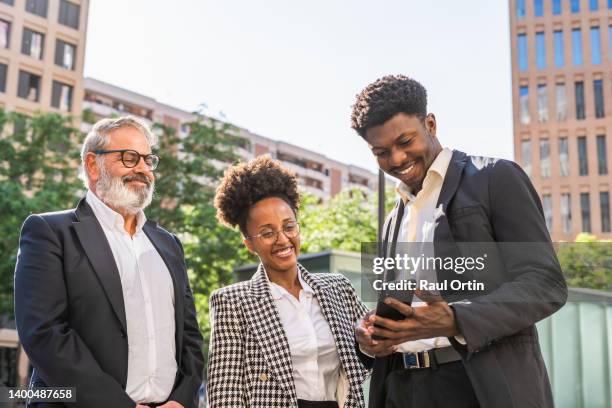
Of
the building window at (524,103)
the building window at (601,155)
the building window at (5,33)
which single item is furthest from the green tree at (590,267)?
the building window at (524,103)

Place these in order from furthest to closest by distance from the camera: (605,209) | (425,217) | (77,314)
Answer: (605,209) → (77,314) → (425,217)

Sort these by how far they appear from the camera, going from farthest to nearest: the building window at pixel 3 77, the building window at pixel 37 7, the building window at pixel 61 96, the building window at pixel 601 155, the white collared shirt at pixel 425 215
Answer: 1. the building window at pixel 601 155
2. the building window at pixel 61 96
3. the building window at pixel 37 7
4. the building window at pixel 3 77
5. the white collared shirt at pixel 425 215

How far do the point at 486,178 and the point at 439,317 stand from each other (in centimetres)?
57

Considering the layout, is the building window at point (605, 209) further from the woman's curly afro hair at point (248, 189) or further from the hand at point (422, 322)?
the hand at point (422, 322)

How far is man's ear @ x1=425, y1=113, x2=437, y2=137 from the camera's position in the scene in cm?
318

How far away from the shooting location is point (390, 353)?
306 cm

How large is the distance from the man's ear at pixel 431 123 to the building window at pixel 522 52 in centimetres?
4893

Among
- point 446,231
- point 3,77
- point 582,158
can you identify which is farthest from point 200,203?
point 582,158

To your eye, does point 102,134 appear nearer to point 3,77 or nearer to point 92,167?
point 92,167

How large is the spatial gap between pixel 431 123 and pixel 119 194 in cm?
171

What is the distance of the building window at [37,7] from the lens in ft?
142

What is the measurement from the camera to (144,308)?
3852mm

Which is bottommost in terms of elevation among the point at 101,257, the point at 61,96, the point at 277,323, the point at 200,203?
the point at 277,323

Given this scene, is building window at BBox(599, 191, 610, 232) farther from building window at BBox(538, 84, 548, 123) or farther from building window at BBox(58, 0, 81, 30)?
building window at BBox(58, 0, 81, 30)
